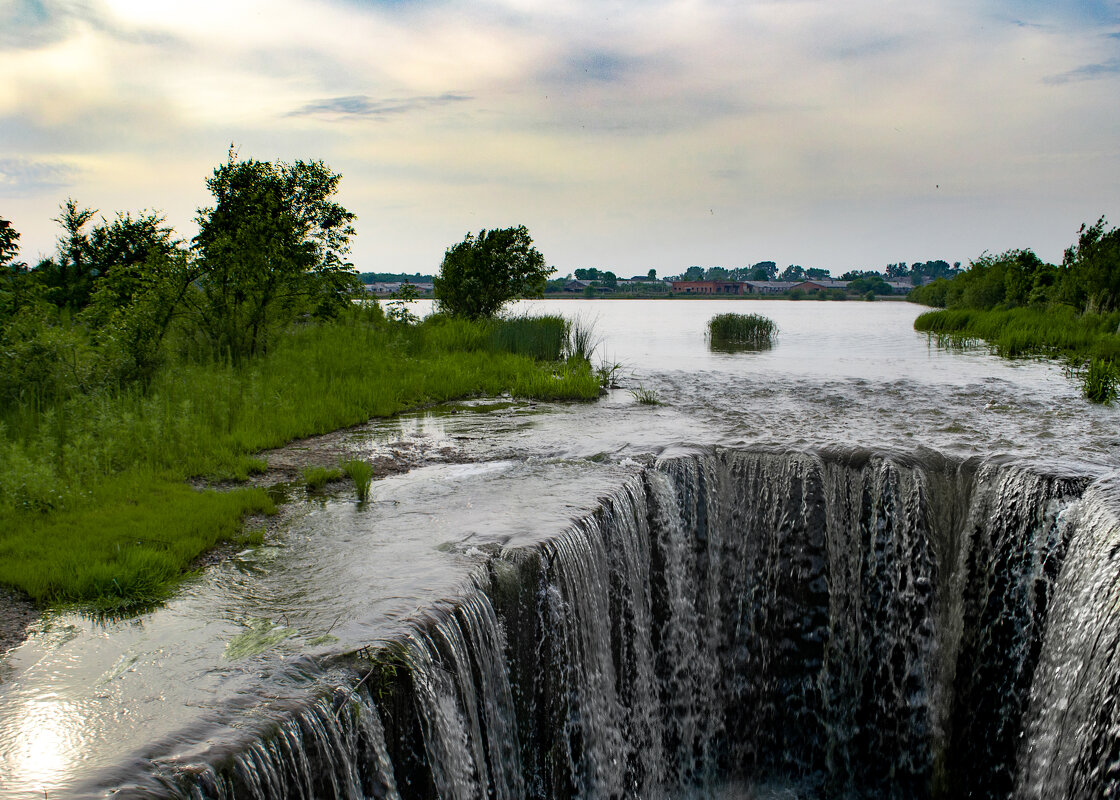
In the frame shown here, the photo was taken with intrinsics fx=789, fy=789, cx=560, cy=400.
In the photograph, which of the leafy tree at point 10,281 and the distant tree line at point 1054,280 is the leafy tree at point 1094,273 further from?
the leafy tree at point 10,281

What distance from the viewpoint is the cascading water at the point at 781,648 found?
4750 millimetres

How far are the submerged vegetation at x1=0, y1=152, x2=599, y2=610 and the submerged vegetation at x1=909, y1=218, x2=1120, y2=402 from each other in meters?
11.8

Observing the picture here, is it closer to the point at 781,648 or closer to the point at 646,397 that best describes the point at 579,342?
the point at 646,397

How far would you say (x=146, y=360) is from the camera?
10.6m

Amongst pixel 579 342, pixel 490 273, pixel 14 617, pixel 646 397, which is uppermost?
pixel 490 273

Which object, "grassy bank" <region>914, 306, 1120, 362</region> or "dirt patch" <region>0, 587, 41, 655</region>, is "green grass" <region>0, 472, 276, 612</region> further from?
"grassy bank" <region>914, 306, 1120, 362</region>

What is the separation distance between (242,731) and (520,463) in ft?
17.1

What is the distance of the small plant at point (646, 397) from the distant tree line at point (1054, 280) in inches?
861

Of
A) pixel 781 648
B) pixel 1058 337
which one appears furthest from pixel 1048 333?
pixel 781 648

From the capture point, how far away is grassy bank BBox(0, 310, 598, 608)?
5.16 meters

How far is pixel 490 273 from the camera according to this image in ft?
79.3

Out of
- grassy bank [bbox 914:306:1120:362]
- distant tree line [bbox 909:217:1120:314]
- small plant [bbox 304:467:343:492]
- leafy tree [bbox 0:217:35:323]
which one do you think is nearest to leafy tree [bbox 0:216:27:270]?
leafy tree [bbox 0:217:35:323]

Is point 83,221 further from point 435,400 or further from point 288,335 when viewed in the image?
point 435,400

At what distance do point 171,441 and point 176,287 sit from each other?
4.80 m
